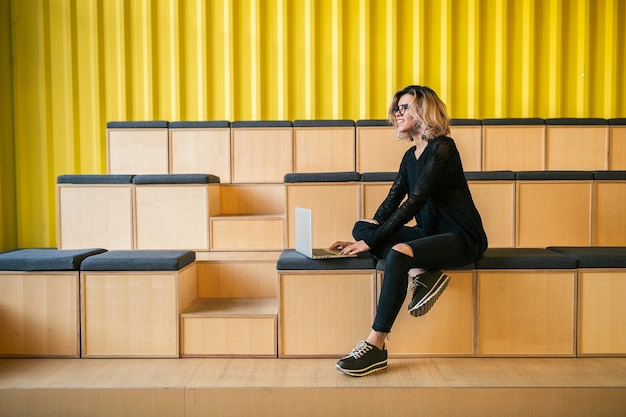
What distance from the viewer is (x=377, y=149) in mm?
2734

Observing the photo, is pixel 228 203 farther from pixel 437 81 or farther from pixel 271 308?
pixel 437 81

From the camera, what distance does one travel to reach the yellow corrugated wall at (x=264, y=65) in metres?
3.07

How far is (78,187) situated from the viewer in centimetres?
230

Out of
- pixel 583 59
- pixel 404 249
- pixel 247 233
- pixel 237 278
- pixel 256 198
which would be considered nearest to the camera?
pixel 404 249

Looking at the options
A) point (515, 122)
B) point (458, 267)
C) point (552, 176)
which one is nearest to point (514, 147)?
point (515, 122)

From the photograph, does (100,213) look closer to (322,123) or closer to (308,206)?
(308,206)

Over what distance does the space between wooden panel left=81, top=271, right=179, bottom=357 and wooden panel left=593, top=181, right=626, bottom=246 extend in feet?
6.16

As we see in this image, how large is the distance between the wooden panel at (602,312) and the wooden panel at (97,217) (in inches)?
74.3

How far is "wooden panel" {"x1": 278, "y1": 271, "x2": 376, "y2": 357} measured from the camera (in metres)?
1.74

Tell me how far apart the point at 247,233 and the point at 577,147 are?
6.14 feet

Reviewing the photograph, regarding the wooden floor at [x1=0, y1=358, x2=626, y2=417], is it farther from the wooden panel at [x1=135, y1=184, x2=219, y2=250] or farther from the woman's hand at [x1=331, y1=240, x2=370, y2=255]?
the wooden panel at [x1=135, y1=184, x2=219, y2=250]

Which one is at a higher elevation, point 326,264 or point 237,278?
point 326,264

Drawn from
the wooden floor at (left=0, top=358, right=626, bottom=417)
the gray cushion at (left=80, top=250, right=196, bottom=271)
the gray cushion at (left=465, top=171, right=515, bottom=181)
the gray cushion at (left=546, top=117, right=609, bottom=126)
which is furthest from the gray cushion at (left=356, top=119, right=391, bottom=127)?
the wooden floor at (left=0, top=358, right=626, bottom=417)

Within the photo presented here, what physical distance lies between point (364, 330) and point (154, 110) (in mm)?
2067
